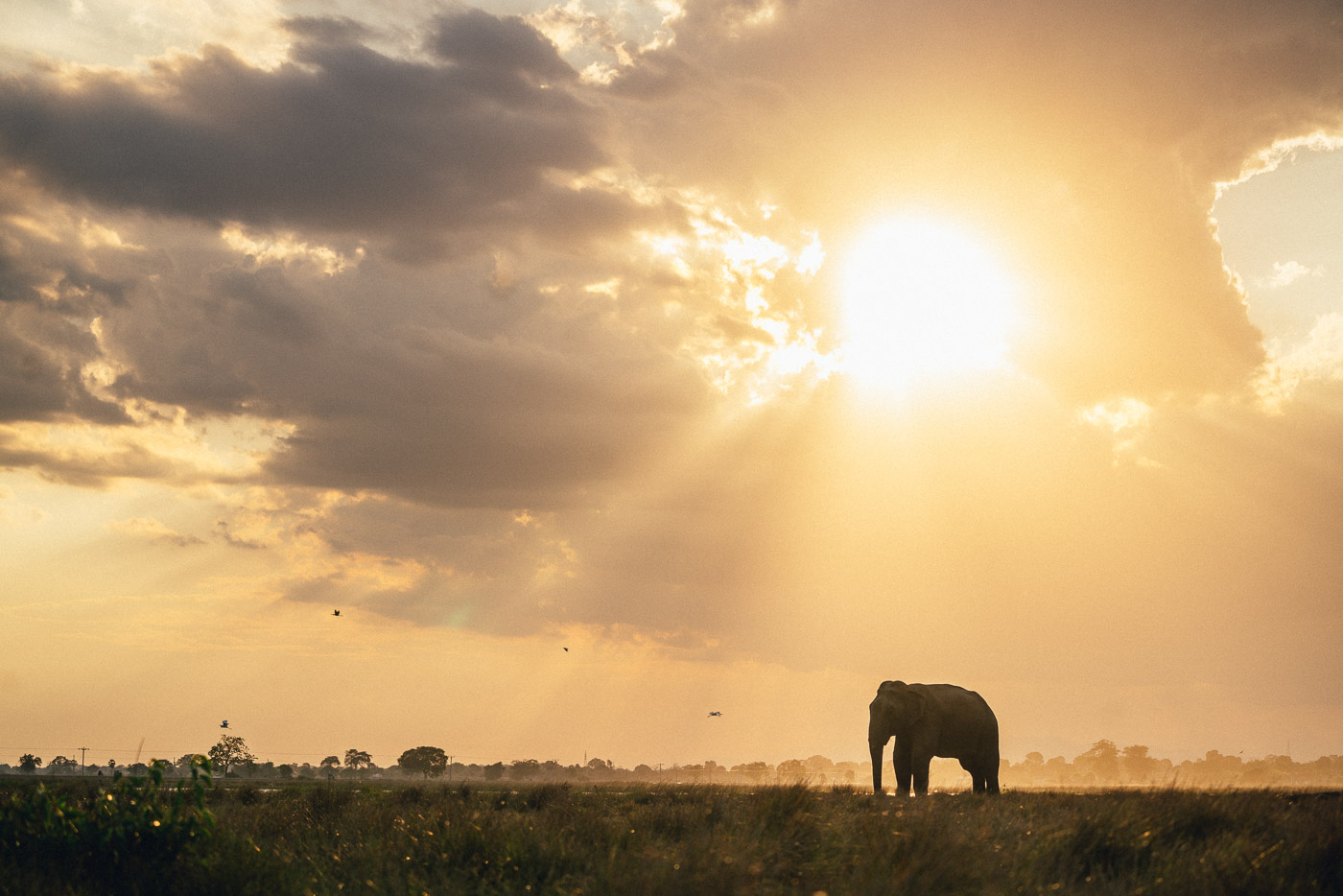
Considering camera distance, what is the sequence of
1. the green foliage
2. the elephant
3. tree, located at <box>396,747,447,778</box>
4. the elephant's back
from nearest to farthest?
the green foliage
the elephant
the elephant's back
tree, located at <box>396,747,447,778</box>

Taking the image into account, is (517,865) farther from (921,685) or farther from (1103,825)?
(921,685)

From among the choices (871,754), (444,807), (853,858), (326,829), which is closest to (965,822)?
(853,858)

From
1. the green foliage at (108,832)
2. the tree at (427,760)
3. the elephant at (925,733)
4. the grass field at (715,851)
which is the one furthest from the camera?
the tree at (427,760)

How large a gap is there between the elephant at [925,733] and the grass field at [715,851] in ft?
53.7

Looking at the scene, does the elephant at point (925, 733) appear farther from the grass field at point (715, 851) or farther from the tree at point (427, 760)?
the tree at point (427, 760)

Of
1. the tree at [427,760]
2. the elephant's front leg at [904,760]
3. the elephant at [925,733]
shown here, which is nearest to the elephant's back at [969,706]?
the elephant at [925,733]

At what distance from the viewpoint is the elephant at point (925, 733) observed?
33.8m

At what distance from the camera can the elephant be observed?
3384 centimetres

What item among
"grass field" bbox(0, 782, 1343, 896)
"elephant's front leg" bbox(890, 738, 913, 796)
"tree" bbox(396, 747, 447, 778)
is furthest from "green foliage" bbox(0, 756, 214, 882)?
"tree" bbox(396, 747, 447, 778)

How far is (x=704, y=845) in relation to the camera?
12.1m

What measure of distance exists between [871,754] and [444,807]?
65.1 feet

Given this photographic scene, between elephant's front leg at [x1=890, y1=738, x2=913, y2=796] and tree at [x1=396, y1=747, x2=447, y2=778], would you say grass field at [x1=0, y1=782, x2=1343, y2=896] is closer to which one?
elephant's front leg at [x1=890, y1=738, x2=913, y2=796]

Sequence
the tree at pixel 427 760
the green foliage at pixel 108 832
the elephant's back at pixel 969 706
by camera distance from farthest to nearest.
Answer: the tree at pixel 427 760
the elephant's back at pixel 969 706
the green foliage at pixel 108 832

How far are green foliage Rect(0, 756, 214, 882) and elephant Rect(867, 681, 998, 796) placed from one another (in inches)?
899
